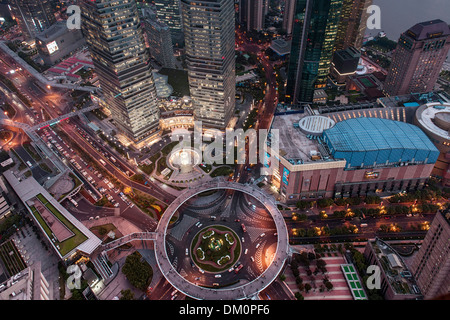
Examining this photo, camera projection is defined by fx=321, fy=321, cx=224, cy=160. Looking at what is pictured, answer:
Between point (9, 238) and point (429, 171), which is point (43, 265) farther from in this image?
point (429, 171)

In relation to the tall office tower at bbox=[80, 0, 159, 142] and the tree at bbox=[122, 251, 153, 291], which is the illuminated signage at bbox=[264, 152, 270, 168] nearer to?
the tall office tower at bbox=[80, 0, 159, 142]

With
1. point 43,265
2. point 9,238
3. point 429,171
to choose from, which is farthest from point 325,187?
point 9,238

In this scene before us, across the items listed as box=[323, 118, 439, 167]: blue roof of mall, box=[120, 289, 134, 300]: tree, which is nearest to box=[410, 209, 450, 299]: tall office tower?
box=[323, 118, 439, 167]: blue roof of mall

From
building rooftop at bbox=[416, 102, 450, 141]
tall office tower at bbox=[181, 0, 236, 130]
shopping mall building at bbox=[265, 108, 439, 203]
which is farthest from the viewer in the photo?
building rooftop at bbox=[416, 102, 450, 141]

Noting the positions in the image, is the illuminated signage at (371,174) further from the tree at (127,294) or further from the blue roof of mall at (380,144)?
the tree at (127,294)

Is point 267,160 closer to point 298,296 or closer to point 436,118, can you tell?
point 298,296

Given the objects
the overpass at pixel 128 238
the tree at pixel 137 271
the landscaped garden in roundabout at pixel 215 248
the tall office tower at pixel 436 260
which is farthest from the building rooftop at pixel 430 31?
the tree at pixel 137 271

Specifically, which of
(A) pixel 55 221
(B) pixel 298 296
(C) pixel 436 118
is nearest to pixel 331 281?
(B) pixel 298 296
